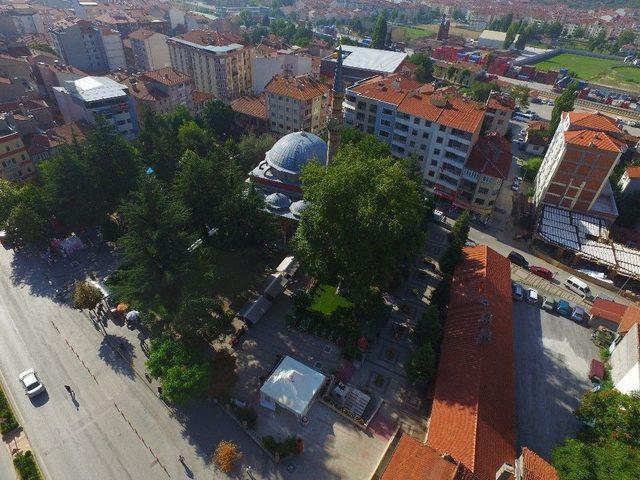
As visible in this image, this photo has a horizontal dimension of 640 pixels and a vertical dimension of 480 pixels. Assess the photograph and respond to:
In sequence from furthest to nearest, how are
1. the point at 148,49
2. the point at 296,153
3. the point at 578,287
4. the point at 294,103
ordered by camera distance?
the point at 148,49
the point at 294,103
the point at 296,153
the point at 578,287

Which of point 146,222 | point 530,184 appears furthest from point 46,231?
point 530,184

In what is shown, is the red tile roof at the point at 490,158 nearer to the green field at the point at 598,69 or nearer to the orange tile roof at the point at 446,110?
the orange tile roof at the point at 446,110

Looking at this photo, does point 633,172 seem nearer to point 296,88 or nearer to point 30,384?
point 296,88

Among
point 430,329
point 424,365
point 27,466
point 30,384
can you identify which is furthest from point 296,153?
point 27,466

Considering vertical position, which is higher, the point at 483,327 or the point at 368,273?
the point at 368,273

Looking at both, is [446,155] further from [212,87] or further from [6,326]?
[212,87]

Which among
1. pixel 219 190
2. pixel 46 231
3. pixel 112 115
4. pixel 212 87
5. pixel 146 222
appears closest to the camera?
pixel 146 222

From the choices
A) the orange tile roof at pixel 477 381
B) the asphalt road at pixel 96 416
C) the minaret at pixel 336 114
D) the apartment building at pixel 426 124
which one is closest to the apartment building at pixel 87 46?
the apartment building at pixel 426 124

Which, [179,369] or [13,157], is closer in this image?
[179,369]
